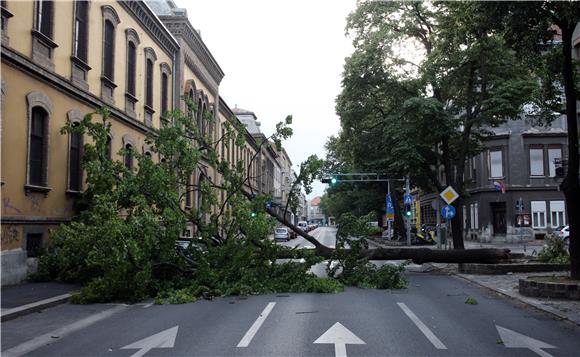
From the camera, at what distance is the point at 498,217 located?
43500 millimetres

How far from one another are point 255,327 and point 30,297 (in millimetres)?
5896

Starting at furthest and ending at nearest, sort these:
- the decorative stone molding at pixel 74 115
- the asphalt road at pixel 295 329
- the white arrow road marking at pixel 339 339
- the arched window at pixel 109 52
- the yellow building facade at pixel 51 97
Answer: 1. the arched window at pixel 109 52
2. the decorative stone molding at pixel 74 115
3. the yellow building facade at pixel 51 97
4. the asphalt road at pixel 295 329
5. the white arrow road marking at pixel 339 339

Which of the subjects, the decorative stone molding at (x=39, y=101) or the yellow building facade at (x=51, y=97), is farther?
the decorative stone molding at (x=39, y=101)

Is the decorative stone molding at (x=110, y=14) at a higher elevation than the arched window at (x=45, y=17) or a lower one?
higher

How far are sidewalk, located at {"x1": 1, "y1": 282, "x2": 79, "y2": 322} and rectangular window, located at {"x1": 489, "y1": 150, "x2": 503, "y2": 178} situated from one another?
37485mm

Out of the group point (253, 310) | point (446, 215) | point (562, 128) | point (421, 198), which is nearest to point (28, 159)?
point (253, 310)

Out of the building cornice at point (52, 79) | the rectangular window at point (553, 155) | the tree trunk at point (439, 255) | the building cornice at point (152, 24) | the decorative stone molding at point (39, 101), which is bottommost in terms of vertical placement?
the tree trunk at point (439, 255)

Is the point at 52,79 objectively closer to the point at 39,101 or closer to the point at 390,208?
the point at 39,101

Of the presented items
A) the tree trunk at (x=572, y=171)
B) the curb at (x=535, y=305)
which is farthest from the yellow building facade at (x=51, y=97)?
the tree trunk at (x=572, y=171)

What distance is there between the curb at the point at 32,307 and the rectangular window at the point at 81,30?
31.4ft

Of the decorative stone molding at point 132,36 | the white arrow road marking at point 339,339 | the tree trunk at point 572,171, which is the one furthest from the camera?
the decorative stone molding at point 132,36

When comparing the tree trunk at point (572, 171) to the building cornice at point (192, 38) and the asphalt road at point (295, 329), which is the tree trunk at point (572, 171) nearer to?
the asphalt road at point (295, 329)

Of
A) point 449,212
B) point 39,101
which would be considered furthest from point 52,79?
point 449,212

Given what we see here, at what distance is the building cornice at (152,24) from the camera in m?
23.2
